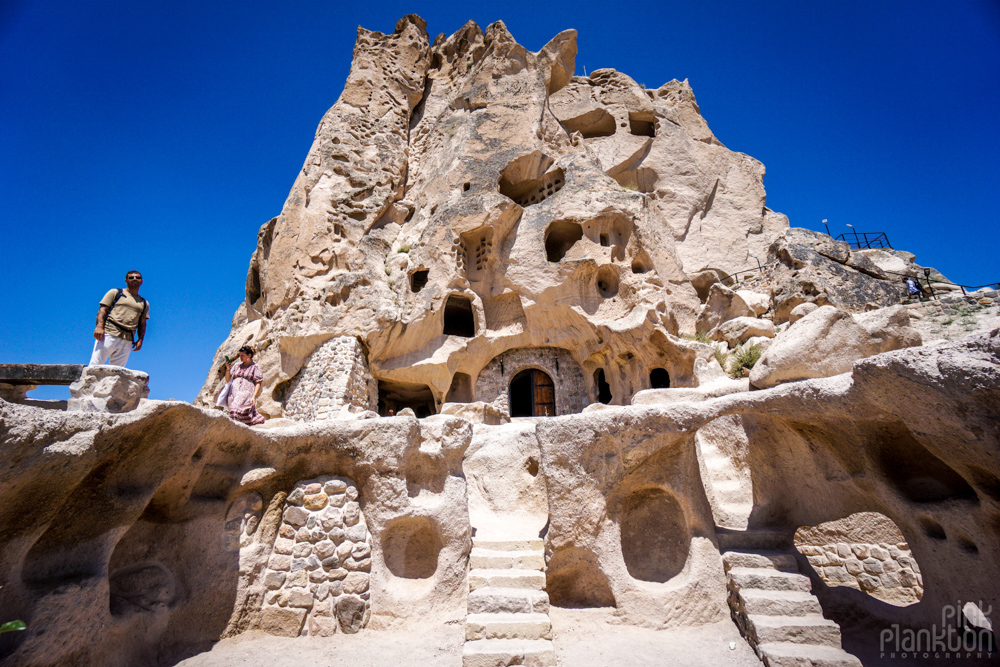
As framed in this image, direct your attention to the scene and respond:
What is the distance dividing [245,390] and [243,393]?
0.04 m

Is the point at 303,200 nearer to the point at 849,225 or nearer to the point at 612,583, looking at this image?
the point at 612,583

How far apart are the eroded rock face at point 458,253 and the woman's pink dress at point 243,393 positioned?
5523 mm

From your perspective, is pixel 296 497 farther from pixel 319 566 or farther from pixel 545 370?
pixel 545 370

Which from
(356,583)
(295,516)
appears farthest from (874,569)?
(295,516)

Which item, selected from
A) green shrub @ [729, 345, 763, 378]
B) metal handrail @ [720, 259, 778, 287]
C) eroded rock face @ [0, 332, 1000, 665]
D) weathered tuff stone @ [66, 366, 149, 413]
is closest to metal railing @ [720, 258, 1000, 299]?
metal handrail @ [720, 259, 778, 287]

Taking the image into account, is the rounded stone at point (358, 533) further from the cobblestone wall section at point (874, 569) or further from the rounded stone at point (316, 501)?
the cobblestone wall section at point (874, 569)

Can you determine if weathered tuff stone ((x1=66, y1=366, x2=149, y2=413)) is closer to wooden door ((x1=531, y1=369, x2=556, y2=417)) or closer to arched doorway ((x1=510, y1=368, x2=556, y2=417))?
arched doorway ((x1=510, y1=368, x2=556, y2=417))

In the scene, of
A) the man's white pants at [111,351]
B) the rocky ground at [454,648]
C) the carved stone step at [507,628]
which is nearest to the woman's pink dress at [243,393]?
the man's white pants at [111,351]

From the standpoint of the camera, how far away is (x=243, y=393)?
5348mm

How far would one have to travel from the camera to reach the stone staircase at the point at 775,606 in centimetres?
354

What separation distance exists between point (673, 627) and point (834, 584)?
2.11 m

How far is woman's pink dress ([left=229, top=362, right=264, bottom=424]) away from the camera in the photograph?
208 inches

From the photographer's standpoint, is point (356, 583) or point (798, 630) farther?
point (356, 583)

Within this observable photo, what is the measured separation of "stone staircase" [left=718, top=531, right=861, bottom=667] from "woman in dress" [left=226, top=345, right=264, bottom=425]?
521 cm
